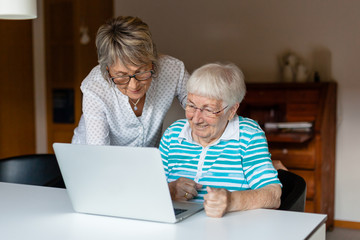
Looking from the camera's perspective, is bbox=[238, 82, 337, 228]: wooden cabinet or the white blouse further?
bbox=[238, 82, 337, 228]: wooden cabinet

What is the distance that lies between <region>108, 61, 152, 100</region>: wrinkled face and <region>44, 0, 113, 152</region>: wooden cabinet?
11.0 ft

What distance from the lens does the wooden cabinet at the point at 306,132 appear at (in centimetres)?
419

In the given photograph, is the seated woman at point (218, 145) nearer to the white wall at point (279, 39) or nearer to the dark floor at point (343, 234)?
the dark floor at point (343, 234)

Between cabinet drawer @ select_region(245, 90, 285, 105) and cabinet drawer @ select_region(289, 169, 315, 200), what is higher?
cabinet drawer @ select_region(245, 90, 285, 105)

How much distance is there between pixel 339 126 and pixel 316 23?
2.96 ft

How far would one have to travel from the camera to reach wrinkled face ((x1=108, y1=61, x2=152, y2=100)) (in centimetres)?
210

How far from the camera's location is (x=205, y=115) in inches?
78.4

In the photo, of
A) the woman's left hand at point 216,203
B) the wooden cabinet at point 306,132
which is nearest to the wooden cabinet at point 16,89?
the wooden cabinet at point 306,132

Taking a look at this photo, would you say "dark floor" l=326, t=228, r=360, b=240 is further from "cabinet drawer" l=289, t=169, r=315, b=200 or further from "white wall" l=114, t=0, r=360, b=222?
"cabinet drawer" l=289, t=169, r=315, b=200

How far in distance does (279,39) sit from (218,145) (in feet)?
9.55

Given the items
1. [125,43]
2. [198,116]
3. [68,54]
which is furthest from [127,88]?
[68,54]

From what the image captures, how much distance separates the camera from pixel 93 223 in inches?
66.4

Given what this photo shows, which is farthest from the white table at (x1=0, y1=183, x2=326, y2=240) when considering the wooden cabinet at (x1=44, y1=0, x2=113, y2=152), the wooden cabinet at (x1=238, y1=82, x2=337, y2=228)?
the wooden cabinet at (x1=44, y1=0, x2=113, y2=152)

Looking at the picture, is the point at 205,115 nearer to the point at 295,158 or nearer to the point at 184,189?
the point at 184,189
